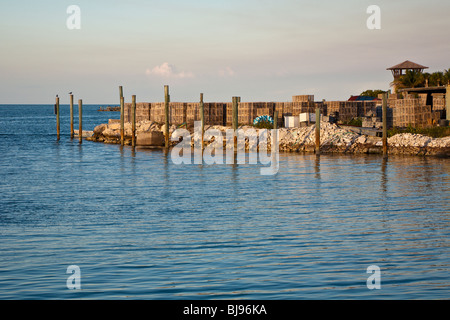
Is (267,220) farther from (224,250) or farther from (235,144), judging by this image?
(235,144)

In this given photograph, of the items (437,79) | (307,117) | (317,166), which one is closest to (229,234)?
(317,166)

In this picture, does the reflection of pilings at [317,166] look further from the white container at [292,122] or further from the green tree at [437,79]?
the green tree at [437,79]

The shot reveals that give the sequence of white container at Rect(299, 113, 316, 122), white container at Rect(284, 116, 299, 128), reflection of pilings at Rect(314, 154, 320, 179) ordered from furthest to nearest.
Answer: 1. white container at Rect(284, 116, 299, 128)
2. white container at Rect(299, 113, 316, 122)
3. reflection of pilings at Rect(314, 154, 320, 179)

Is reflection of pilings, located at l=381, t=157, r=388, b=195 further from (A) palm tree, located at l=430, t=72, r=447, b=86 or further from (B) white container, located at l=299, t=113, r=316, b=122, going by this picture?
(A) palm tree, located at l=430, t=72, r=447, b=86

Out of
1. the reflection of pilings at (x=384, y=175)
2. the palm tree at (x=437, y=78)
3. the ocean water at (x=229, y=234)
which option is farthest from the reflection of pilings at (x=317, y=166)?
the palm tree at (x=437, y=78)

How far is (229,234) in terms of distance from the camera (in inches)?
690

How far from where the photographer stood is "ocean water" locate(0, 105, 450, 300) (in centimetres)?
1219

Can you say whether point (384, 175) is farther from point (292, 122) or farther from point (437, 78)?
point (437, 78)

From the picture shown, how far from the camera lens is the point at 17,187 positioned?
30.5 metres

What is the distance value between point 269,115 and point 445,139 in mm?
16435

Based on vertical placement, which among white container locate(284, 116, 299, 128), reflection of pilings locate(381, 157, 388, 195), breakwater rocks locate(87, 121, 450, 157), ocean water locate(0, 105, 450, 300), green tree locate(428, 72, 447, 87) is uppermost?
green tree locate(428, 72, 447, 87)

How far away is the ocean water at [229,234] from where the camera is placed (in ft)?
40.0

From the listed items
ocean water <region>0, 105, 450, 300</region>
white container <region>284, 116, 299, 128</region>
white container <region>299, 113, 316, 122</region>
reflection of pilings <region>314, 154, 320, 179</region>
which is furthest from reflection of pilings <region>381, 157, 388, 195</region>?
white container <region>284, 116, 299, 128</region>

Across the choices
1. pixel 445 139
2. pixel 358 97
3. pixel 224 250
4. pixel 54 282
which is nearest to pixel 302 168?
pixel 445 139
